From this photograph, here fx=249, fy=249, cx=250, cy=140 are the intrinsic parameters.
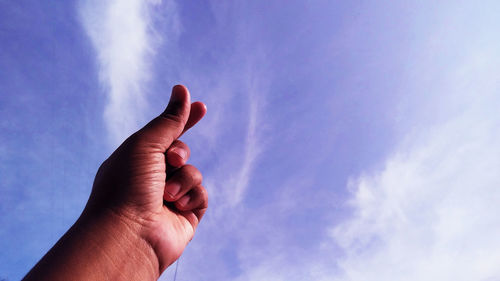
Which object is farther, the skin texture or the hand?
the hand

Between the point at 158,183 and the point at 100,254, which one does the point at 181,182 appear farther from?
the point at 100,254

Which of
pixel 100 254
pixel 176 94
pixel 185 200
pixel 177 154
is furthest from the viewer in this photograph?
pixel 185 200

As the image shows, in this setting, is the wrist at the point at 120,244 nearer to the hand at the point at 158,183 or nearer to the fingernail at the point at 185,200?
the hand at the point at 158,183

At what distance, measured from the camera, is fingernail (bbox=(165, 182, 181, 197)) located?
321 centimetres

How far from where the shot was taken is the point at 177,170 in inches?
131

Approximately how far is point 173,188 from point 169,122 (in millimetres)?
851

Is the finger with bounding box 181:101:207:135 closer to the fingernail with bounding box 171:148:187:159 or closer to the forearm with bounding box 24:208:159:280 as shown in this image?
the fingernail with bounding box 171:148:187:159

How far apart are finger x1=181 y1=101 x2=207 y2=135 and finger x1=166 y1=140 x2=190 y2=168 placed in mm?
222

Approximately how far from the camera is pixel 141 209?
294 centimetres

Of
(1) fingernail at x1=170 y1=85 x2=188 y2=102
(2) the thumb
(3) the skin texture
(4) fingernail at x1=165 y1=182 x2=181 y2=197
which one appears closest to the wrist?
(3) the skin texture

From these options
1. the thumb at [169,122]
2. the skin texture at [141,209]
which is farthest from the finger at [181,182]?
the thumb at [169,122]

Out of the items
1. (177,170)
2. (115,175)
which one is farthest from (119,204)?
(177,170)

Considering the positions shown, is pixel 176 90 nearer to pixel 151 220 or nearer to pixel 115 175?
A: pixel 115 175

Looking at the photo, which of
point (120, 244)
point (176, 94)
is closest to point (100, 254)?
point (120, 244)
